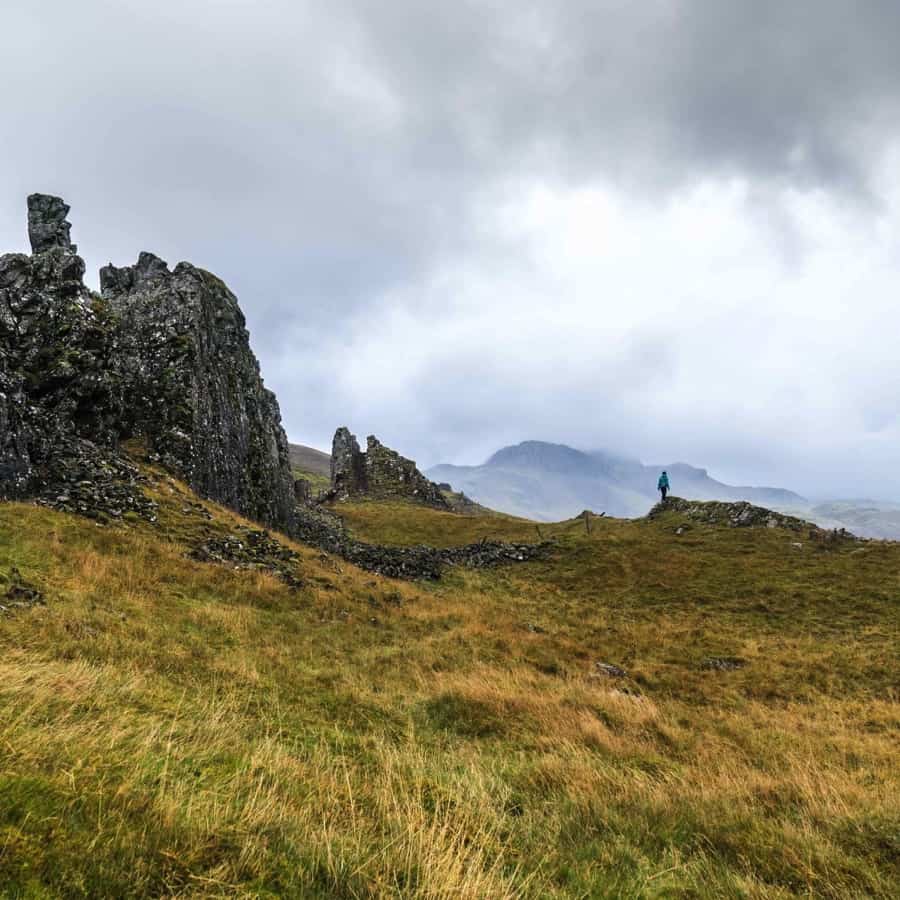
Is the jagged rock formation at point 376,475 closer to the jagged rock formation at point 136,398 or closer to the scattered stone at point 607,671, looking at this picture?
the jagged rock formation at point 136,398

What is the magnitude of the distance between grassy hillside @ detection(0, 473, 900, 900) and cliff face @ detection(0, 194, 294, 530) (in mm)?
4021

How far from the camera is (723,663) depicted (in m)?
18.3

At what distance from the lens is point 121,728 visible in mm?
5941

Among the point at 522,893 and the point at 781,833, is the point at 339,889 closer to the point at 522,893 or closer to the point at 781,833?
the point at 522,893

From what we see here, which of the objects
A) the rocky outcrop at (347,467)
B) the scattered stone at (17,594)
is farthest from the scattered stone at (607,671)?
the rocky outcrop at (347,467)

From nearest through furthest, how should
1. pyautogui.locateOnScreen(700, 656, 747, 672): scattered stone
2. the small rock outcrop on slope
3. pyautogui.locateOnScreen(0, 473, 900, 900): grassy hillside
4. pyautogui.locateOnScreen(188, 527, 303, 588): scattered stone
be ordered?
pyautogui.locateOnScreen(0, 473, 900, 900): grassy hillside < pyautogui.locateOnScreen(700, 656, 747, 672): scattered stone < pyautogui.locateOnScreen(188, 527, 303, 588): scattered stone < the small rock outcrop on slope

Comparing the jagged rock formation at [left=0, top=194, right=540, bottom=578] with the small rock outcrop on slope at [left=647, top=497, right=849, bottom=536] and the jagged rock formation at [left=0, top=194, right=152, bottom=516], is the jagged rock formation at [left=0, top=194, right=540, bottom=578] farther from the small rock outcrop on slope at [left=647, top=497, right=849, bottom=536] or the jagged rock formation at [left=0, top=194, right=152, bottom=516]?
the small rock outcrop on slope at [left=647, top=497, right=849, bottom=536]

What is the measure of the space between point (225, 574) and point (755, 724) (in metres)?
16.3

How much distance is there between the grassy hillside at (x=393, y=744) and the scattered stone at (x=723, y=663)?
165 millimetres

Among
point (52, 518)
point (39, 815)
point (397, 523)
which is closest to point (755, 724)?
point (39, 815)

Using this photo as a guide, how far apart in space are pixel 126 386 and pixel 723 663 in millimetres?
33119

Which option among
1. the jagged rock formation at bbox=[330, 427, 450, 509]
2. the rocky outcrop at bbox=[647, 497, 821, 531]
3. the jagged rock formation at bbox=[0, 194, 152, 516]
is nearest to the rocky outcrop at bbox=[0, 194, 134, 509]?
the jagged rock formation at bbox=[0, 194, 152, 516]

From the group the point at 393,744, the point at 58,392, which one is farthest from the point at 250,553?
the point at 393,744

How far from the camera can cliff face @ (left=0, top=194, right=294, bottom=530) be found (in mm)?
20188
